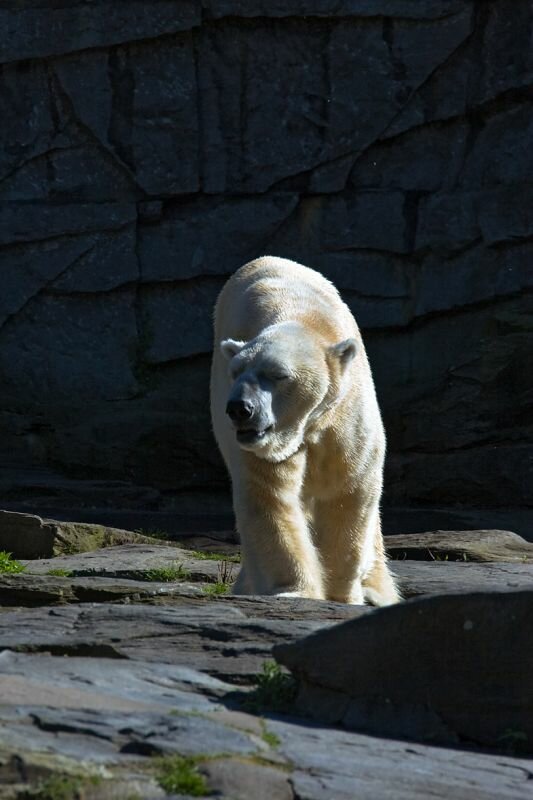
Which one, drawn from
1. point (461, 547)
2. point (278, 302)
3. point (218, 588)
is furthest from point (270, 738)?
point (461, 547)

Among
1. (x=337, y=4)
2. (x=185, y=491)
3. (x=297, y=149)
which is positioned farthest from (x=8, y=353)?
(x=337, y=4)

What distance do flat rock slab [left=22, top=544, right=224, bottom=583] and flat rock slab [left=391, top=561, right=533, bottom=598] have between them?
2.40 feet

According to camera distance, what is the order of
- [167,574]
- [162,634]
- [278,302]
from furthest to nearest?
[167,574] < [278,302] < [162,634]

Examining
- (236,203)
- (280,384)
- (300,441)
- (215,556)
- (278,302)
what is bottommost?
(215,556)

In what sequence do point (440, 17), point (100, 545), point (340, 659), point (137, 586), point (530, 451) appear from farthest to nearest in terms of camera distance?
point (440, 17) < point (530, 451) < point (100, 545) < point (137, 586) < point (340, 659)

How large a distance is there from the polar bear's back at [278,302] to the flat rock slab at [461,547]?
1.28m

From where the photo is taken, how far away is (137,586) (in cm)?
429

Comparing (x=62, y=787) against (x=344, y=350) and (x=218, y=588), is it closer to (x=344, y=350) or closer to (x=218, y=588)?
(x=344, y=350)

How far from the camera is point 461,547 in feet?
19.8

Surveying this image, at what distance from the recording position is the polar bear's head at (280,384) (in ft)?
14.0

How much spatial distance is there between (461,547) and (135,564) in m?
1.54

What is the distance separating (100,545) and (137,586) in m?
2.01

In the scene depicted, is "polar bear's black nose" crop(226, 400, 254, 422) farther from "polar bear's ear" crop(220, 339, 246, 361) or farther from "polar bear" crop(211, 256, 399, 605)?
"polar bear's ear" crop(220, 339, 246, 361)

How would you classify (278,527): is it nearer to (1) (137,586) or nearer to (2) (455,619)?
(1) (137,586)
